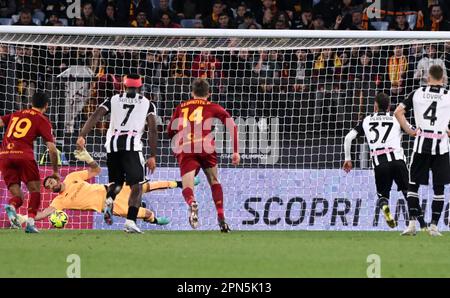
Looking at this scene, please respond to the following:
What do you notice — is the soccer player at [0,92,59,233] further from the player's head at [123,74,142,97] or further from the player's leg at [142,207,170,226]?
the player's leg at [142,207,170,226]

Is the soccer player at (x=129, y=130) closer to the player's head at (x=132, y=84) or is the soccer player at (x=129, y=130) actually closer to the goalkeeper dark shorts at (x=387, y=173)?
the player's head at (x=132, y=84)

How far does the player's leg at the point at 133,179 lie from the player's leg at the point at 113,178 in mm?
201

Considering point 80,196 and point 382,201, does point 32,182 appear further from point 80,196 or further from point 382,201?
point 382,201

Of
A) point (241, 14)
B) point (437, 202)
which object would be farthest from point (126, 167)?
point (241, 14)

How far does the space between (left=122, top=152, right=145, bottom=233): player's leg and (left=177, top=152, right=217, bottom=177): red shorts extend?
59 centimetres

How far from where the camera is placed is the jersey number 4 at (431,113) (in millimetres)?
14789

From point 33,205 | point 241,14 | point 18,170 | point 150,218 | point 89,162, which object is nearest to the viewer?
point 33,205

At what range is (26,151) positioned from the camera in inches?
618

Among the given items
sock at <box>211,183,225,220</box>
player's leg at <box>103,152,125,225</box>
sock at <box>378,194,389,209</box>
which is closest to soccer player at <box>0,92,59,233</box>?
player's leg at <box>103,152,125,225</box>

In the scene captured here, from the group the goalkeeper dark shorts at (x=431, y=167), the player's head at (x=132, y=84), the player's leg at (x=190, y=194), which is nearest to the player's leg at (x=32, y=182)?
the player's head at (x=132, y=84)

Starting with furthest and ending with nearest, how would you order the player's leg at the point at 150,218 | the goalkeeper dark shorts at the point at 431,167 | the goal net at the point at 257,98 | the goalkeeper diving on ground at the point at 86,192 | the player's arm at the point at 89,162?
the goal net at the point at 257,98
the goalkeeper diving on ground at the point at 86,192
the player's arm at the point at 89,162
the player's leg at the point at 150,218
the goalkeeper dark shorts at the point at 431,167

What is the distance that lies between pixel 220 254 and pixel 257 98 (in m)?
7.56

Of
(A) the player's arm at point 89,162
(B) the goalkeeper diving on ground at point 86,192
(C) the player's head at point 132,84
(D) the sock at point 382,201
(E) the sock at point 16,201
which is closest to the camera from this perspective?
(C) the player's head at point 132,84
